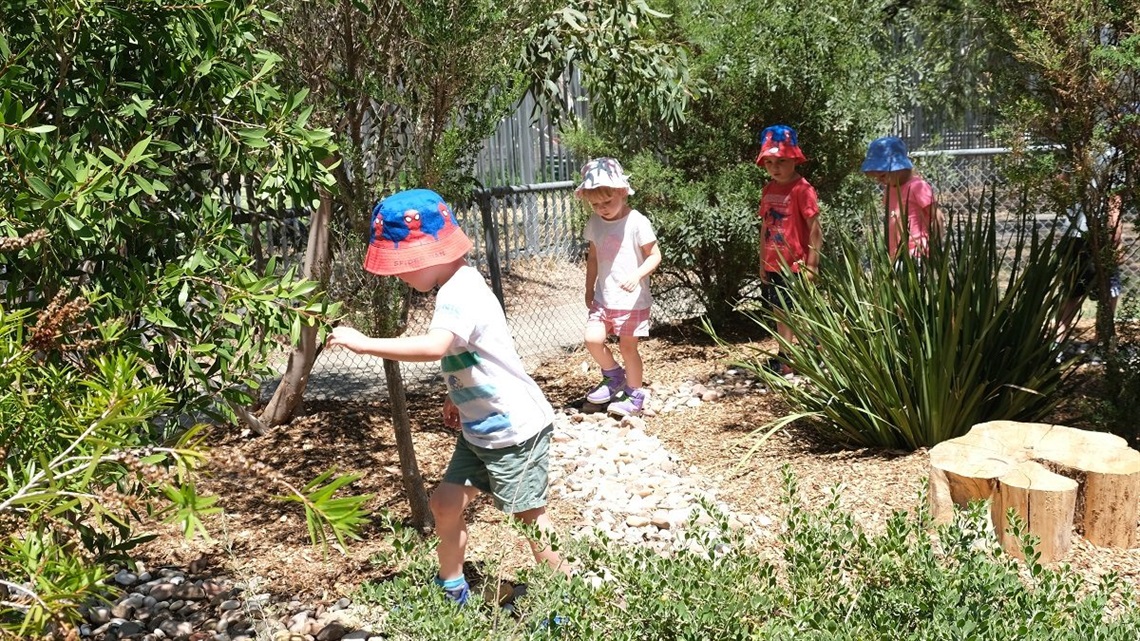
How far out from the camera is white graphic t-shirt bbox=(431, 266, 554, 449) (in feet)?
12.0

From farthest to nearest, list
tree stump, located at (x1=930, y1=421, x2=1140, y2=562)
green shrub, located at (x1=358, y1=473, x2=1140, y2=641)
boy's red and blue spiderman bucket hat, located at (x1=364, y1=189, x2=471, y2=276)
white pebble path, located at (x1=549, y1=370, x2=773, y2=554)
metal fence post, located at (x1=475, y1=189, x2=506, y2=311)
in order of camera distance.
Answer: metal fence post, located at (x1=475, y1=189, x2=506, y2=311), white pebble path, located at (x1=549, y1=370, x2=773, y2=554), tree stump, located at (x1=930, y1=421, x2=1140, y2=562), boy's red and blue spiderman bucket hat, located at (x1=364, y1=189, x2=471, y2=276), green shrub, located at (x1=358, y1=473, x2=1140, y2=641)

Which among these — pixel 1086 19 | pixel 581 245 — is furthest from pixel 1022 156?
pixel 581 245

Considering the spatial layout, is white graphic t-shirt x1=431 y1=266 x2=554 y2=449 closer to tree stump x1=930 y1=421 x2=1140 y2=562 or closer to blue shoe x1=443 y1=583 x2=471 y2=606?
blue shoe x1=443 y1=583 x2=471 y2=606

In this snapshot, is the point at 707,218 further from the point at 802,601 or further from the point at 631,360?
the point at 802,601

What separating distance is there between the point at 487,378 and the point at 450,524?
20.7 inches

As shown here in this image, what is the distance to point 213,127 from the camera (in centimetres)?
337

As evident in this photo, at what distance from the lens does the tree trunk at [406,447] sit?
4441mm

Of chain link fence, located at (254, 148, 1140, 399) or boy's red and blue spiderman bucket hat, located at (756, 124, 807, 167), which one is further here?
chain link fence, located at (254, 148, 1140, 399)

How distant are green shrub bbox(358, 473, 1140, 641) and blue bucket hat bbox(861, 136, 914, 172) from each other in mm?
3687

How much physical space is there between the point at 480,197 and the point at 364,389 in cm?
160

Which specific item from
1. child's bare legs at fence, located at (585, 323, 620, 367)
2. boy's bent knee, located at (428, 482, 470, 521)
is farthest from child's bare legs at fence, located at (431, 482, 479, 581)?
child's bare legs at fence, located at (585, 323, 620, 367)

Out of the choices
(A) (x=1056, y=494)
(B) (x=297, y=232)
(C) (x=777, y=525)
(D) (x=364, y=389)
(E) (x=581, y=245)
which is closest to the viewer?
(A) (x=1056, y=494)

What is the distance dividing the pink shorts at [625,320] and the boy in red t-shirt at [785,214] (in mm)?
828

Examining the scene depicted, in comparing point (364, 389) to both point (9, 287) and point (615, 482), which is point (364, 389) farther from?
point (9, 287)
